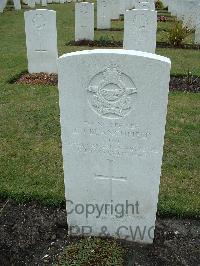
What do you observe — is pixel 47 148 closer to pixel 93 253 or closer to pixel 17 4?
pixel 93 253

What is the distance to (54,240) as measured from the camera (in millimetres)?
3826

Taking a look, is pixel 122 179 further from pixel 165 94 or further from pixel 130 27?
pixel 130 27

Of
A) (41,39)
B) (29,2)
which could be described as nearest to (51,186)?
(41,39)

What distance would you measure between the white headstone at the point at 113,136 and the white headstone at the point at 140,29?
7008 millimetres

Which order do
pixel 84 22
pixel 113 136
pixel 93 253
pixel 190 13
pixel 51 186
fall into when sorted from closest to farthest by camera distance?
pixel 113 136 < pixel 93 253 < pixel 51 186 < pixel 84 22 < pixel 190 13

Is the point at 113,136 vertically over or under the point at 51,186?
over

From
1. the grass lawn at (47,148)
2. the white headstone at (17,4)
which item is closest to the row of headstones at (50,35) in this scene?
the grass lawn at (47,148)

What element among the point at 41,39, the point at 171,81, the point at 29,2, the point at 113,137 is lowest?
the point at 171,81

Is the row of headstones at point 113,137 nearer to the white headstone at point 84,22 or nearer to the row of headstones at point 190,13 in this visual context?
the white headstone at point 84,22

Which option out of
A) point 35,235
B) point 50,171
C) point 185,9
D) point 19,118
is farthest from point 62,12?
point 35,235

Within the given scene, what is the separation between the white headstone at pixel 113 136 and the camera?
3094 millimetres

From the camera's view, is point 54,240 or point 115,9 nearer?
point 54,240

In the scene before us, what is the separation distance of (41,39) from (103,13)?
7412 millimetres

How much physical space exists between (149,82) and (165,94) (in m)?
0.16
